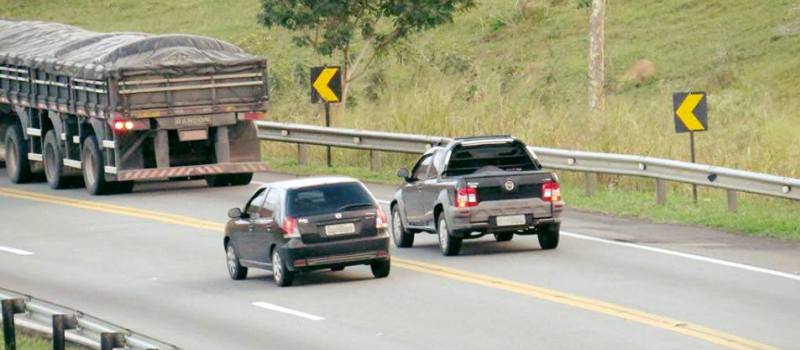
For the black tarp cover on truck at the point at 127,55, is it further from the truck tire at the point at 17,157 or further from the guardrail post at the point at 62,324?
the guardrail post at the point at 62,324

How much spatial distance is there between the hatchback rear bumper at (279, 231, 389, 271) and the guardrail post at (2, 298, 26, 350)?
4433mm

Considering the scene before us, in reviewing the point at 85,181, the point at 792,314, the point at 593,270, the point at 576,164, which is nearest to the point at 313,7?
the point at 85,181

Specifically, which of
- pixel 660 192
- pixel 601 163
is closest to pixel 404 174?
pixel 660 192

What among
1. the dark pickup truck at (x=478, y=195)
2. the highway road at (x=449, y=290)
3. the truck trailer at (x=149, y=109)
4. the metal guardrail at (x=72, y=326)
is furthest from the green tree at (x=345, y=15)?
the metal guardrail at (x=72, y=326)

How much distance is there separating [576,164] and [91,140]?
27.6ft

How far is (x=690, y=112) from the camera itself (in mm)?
28766

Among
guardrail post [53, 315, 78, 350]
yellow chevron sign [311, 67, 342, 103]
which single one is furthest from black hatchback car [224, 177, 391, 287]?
yellow chevron sign [311, 67, 342, 103]

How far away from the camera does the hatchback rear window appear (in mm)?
21281

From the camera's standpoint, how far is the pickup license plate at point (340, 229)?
21.1 m

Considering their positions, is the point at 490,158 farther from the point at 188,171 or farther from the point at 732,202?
the point at 188,171

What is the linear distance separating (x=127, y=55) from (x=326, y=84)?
5198 mm

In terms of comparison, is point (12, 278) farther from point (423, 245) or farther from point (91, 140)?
point (91, 140)

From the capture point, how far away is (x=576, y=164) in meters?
30.0

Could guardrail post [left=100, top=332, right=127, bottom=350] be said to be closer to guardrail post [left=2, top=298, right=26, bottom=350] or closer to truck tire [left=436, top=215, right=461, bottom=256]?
guardrail post [left=2, top=298, right=26, bottom=350]
